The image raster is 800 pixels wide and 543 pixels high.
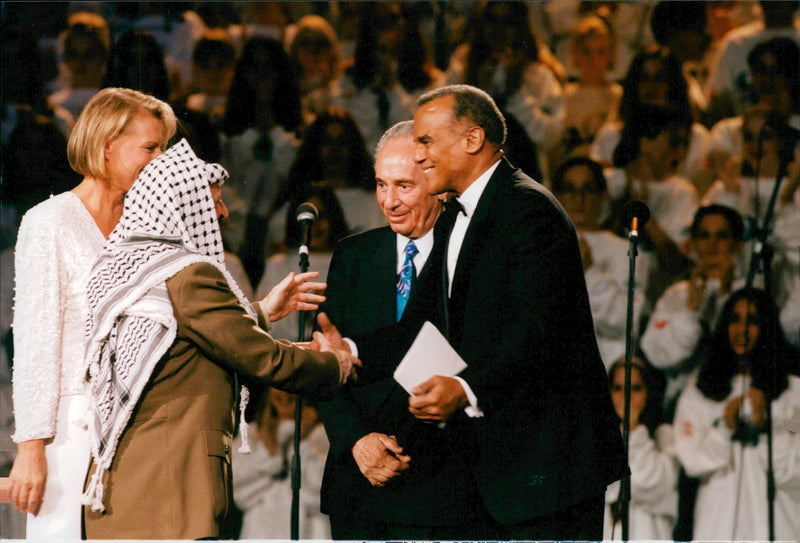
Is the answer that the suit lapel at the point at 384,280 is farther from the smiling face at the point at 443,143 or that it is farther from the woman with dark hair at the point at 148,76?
the woman with dark hair at the point at 148,76

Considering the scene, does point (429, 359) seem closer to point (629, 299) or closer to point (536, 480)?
point (536, 480)

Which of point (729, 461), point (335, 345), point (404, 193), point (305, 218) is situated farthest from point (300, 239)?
point (729, 461)

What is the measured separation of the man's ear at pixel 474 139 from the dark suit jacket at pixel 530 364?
18 centimetres

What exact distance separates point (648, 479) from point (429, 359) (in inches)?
59.5

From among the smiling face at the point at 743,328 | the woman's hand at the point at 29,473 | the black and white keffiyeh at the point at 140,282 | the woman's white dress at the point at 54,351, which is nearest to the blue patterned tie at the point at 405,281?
the black and white keffiyeh at the point at 140,282

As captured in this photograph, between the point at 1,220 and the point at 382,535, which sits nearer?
the point at 382,535

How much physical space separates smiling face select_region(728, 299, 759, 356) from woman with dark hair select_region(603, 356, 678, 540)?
1.26 feet

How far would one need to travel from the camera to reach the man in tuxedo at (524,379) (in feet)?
9.29

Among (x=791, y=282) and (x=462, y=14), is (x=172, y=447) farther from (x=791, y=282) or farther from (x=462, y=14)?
(x=791, y=282)

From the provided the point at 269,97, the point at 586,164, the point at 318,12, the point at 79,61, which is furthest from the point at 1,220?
the point at 586,164

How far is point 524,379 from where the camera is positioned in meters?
2.88

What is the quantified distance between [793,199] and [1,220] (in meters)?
3.44

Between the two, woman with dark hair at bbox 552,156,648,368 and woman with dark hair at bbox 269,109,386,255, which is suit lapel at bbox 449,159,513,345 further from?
woman with dark hair at bbox 552,156,648,368

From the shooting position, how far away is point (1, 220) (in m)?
3.88
